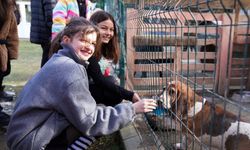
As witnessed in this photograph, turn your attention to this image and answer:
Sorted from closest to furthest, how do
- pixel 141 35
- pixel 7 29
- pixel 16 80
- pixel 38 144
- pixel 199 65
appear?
pixel 38 144 < pixel 199 65 < pixel 141 35 < pixel 7 29 < pixel 16 80

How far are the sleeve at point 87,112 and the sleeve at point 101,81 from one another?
61 centimetres

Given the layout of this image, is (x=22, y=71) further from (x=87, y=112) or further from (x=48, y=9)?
(x=87, y=112)

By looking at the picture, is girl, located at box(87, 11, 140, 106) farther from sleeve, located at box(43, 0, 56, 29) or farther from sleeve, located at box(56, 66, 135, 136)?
sleeve, located at box(43, 0, 56, 29)

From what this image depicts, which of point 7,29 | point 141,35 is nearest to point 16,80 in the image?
point 7,29

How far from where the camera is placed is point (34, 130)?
1.80 m

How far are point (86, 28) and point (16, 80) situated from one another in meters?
4.72

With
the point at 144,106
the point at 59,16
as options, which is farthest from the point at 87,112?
the point at 59,16

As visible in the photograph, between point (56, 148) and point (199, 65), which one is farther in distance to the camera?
point (199, 65)

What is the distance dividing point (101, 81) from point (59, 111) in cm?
85

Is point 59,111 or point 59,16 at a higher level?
point 59,16

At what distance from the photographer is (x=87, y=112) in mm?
1747

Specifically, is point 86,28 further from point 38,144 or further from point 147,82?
point 147,82

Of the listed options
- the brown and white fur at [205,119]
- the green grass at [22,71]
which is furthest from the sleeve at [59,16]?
the green grass at [22,71]

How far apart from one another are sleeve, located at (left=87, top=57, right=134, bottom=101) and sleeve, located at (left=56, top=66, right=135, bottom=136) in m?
0.61
